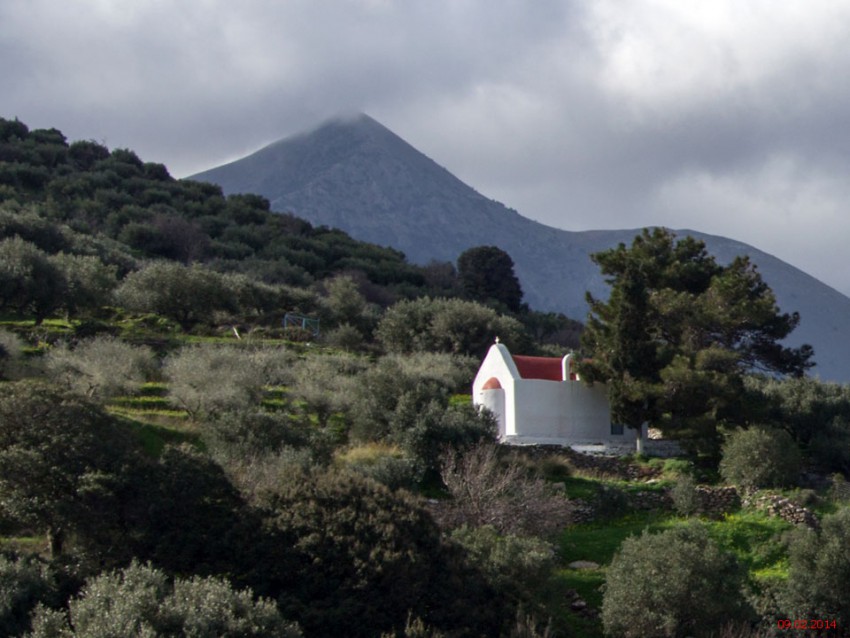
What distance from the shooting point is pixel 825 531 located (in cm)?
2008

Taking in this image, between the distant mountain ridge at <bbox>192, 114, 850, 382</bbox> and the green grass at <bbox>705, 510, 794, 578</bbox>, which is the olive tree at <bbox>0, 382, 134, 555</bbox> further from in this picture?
the distant mountain ridge at <bbox>192, 114, 850, 382</bbox>

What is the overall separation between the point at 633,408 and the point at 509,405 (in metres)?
3.52

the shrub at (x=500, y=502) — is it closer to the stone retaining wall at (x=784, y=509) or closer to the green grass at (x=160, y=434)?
the stone retaining wall at (x=784, y=509)

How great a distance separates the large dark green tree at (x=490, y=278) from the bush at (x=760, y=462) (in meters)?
37.3

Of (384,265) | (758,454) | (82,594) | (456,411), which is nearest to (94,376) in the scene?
(456,411)

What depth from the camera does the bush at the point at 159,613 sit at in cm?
1271

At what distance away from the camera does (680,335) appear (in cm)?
3356

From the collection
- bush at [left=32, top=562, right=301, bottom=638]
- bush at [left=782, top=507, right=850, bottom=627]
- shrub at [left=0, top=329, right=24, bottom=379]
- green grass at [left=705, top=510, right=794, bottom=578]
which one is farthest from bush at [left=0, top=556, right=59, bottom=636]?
shrub at [left=0, top=329, right=24, bottom=379]

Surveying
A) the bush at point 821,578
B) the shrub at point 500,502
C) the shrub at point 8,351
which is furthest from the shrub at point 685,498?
the shrub at point 8,351

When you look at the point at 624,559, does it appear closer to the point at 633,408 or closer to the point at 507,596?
the point at 507,596

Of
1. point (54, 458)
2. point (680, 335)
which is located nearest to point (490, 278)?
point (680, 335)

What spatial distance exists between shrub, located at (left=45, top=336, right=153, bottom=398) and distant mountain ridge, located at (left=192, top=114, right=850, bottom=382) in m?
42.9

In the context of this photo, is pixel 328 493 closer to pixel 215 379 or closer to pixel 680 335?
pixel 215 379

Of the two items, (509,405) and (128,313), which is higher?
(128,313)
